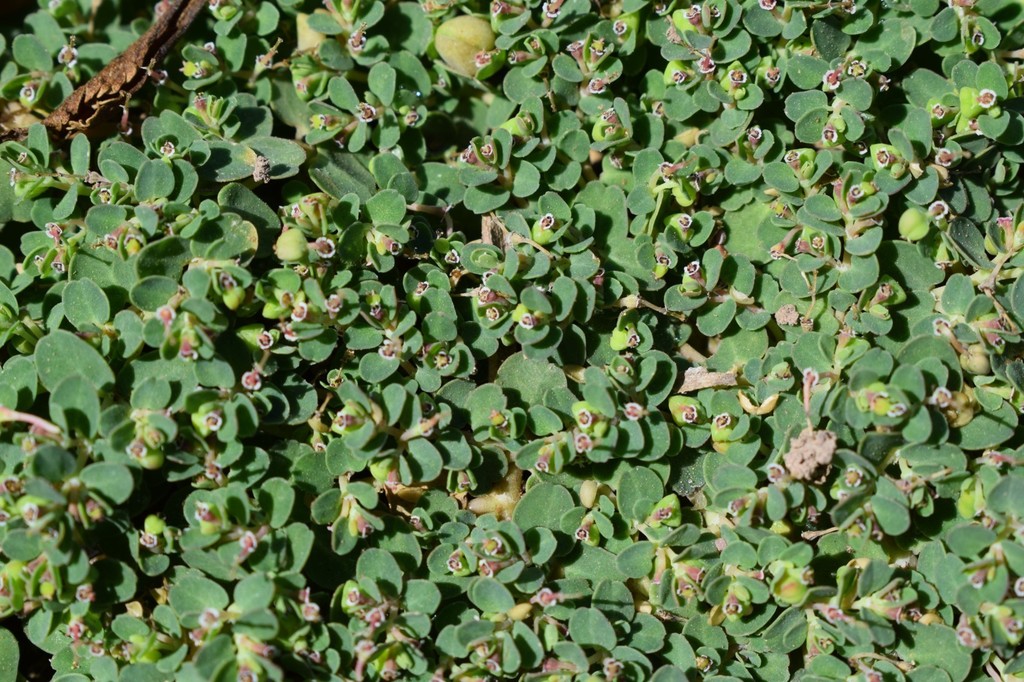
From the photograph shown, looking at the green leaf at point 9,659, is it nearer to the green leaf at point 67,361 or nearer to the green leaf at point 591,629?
the green leaf at point 67,361

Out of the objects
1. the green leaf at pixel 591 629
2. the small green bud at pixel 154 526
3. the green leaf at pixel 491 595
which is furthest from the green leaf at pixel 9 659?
the green leaf at pixel 591 629

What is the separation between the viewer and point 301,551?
2414 mm

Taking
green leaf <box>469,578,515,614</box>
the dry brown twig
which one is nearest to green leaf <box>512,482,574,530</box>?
green leaf <box>469,578,515,614</box>

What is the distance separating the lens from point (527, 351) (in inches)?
104

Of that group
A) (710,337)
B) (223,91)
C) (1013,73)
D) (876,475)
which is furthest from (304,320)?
(1013,73)

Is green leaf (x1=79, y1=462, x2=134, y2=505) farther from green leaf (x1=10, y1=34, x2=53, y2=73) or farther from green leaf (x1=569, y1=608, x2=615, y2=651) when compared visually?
green leaf (x1=10, y1=34, x2=53, y2=73)

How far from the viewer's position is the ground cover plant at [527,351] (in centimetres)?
238

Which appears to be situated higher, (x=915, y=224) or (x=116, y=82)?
(x=116, y=82)

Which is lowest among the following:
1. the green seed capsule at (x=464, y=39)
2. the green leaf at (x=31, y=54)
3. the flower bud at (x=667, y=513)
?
the flower bud at (x=667, y=513)

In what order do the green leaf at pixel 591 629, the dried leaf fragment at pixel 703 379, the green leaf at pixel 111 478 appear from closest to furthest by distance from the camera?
the green leaf at pixel 111 478 < the green leaf at pixel 591 629 < the dried leaf fragment at pixel 703 379

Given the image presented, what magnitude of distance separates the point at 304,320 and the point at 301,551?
2.08 feet

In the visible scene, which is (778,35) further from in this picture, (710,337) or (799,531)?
(799,531)

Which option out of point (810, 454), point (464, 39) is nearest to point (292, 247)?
point (464, 39)

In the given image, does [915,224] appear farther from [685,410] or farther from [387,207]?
[387,207]
